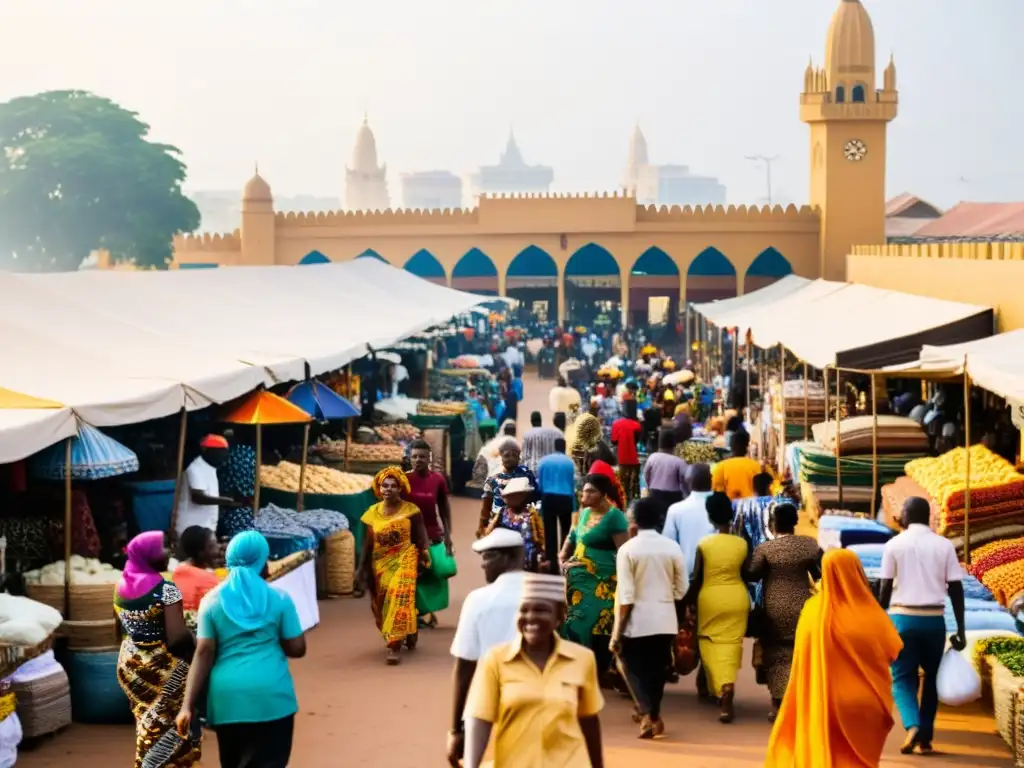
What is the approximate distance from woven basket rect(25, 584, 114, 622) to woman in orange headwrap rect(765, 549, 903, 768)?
11.2ft

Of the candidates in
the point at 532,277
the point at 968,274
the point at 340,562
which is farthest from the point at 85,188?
the point at 340,562

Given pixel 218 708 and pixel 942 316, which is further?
pixel 942 316

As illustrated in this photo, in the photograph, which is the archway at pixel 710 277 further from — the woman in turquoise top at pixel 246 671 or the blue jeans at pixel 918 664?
the woman in turquoise top at pixel 246 671

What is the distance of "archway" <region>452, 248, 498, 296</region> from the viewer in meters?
43.4

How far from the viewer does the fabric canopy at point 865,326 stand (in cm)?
1155

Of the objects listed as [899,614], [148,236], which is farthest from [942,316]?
[148,236]

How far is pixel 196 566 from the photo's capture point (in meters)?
6.67

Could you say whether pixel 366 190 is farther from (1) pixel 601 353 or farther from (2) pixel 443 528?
(2) pixel 443 528

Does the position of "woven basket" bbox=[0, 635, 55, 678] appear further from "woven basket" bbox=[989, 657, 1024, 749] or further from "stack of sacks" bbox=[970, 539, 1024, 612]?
"stack of sacks" bbox=[970, 539, 1024, 612]

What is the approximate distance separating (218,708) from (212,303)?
1019 cm

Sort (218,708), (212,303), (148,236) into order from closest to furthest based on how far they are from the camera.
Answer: (218,708), (212,303), (148,236)

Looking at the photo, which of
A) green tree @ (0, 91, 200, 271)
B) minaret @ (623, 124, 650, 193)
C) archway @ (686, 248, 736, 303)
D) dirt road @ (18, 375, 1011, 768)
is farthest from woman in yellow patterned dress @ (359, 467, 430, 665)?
minaret @ (623, 124, 650, 193)

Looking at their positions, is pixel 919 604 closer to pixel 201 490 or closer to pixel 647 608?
pixel 647 608

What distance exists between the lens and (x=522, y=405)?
28.2m
